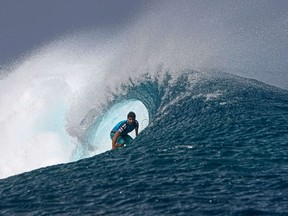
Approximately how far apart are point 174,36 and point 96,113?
10669mm

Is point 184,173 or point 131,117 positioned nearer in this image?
point 184,173

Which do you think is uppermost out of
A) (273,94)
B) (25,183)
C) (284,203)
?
(273,94)

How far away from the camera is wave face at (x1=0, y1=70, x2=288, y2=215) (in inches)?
295

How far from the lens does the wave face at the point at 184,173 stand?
295 inches

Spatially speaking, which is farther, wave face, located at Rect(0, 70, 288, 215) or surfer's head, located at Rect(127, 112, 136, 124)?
surfer's head, located at Rect(127, 112, 136, 124)

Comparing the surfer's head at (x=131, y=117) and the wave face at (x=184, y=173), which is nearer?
the wave face at (x=184, y=173)

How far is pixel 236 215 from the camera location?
666cm

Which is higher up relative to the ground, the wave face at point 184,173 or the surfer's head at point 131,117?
the surfer's head at point 131,117

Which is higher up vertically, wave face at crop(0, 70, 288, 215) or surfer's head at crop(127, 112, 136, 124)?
surfer's head at crop(127, 112, 136, 124)

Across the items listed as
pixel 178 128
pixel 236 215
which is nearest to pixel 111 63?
pixel 178 128

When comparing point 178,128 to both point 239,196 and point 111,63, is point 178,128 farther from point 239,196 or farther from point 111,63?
point 111,63

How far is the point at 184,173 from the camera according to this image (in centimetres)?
938

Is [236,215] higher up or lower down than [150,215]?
lower down

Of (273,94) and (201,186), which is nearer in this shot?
(201,186)
